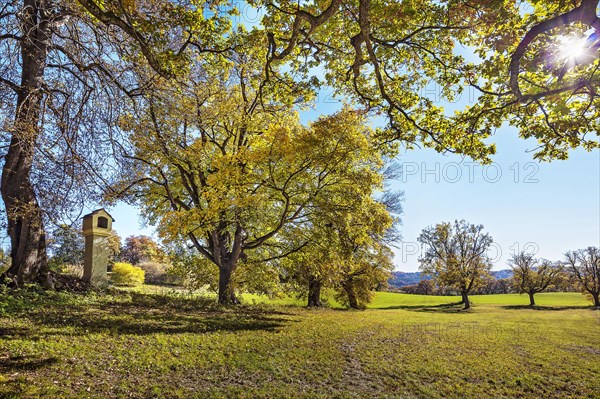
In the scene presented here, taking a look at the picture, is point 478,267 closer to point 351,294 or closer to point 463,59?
point 351,294

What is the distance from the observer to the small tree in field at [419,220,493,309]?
107 ft

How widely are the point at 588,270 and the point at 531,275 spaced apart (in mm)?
8167

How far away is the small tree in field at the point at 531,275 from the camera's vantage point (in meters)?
40.3

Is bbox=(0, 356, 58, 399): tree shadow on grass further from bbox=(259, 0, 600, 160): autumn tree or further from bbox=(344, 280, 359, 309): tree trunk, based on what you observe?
bbox=(344, 280, 359, 309): tree trunk

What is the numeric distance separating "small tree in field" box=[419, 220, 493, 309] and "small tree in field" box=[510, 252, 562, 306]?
32.3 ft

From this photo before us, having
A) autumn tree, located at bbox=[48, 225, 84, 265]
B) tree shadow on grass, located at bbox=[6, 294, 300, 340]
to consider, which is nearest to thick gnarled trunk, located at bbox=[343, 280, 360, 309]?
tree shadow on grass, located at bbox=[6, 294, 300, 340]

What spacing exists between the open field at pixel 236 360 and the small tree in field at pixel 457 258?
2265 centimetres

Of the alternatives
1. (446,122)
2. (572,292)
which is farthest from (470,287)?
(572,292)

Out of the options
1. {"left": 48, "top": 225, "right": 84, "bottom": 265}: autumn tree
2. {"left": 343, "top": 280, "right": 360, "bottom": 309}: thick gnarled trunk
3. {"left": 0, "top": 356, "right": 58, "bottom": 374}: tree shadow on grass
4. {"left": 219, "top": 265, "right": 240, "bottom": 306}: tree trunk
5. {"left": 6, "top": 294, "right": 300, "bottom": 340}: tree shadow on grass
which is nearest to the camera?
{"left": 0, "top": 356, "right": 58, "bottom": 374}: tree shadow on grass

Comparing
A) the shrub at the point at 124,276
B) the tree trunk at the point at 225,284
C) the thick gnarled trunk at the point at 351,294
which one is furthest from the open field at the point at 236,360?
the shrub at the point at 124,276

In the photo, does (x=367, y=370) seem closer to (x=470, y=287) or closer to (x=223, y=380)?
(x=223, y=380)

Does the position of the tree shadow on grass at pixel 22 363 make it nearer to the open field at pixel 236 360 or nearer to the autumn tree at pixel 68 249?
the open field at pixel 236 360

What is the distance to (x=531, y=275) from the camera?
4062 cm

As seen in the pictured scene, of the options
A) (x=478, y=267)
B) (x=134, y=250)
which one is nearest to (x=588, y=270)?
(x=478, y=267)
